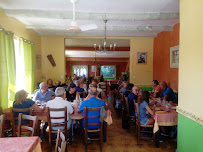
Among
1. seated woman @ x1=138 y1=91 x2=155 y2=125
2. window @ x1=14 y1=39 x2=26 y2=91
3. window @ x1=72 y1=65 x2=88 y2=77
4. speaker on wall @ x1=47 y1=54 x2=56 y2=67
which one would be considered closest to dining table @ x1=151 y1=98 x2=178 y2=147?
seated woman @ x1=138 y1=91 x2=155 y2=125

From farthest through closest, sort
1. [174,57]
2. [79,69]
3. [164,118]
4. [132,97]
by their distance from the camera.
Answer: [79,69]
[174,57]
[132,97]
[164,118]

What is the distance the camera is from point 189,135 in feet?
8.60

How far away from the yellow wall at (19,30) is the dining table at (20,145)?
2.88 meters

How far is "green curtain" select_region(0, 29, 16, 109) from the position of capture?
11.1ft

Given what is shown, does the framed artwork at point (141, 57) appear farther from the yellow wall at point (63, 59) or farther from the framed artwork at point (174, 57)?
the framed artwork at point (174, 57)

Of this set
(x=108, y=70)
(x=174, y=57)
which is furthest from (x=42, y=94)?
(x=108, y=70)

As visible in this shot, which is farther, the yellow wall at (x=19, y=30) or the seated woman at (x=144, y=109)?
the yellow wall at (x=19, y=30)

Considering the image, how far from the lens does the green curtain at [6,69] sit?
11.1 feet

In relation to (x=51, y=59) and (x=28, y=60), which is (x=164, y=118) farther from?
(x=51, y=59)

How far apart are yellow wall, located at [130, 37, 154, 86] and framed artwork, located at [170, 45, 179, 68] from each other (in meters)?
1.67

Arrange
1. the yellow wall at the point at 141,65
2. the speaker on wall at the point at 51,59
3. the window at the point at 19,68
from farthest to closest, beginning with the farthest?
1. the yellow wall at the point at 141,65
2. the speaker on wall at the point at 51,59
3. the window at the point at 19,68

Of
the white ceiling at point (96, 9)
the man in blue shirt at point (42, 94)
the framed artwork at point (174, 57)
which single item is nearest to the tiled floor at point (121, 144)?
the man in blue shirt at point (42, 94)

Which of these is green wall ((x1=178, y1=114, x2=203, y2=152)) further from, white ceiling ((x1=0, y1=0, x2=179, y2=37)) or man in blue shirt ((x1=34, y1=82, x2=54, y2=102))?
man in blue shirt ((x1=34, y1=82, x2=54, y2=102))

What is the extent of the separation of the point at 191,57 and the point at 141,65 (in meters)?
4.36
